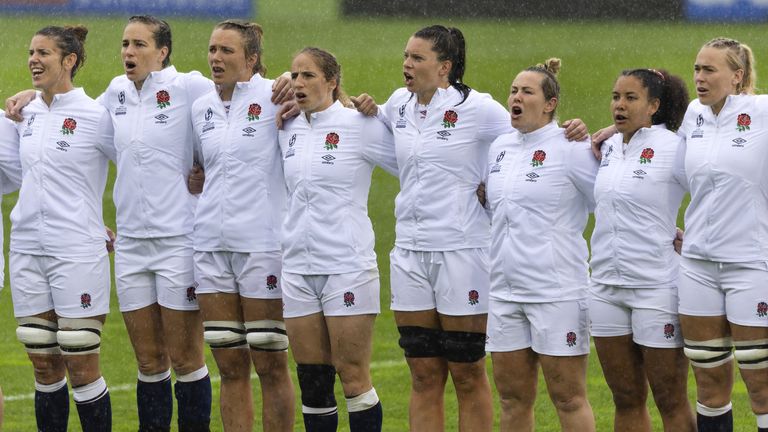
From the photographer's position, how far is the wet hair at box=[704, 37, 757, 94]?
6.30 metres

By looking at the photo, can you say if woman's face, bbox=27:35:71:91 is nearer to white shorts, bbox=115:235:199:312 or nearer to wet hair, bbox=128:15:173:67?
wet hair, bbox=128:15:173:67

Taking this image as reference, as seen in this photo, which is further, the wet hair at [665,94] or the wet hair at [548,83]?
the wet hair at [548,83]

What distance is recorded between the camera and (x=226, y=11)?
3042cm

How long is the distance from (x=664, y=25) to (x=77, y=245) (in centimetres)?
2917

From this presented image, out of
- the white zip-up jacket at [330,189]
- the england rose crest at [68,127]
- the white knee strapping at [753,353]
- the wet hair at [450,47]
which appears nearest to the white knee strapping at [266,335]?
the white zip-up jacket at [330,189]

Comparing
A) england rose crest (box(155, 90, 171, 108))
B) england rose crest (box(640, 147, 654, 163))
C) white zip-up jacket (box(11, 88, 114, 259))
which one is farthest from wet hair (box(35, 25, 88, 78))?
england rose crest (box(640, 147, 654, 163))

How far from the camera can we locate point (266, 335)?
6.98 m

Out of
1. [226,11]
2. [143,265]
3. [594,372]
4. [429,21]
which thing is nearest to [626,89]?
[143,265]

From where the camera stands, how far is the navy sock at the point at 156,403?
7254mm

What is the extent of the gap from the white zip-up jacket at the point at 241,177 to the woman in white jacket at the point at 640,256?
163 centimetres

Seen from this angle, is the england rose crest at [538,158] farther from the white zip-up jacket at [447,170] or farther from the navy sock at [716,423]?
the navy sock at [716,423]

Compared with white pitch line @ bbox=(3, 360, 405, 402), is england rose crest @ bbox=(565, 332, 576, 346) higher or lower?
higher

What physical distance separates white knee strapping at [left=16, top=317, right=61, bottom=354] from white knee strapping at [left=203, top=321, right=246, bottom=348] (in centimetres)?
82

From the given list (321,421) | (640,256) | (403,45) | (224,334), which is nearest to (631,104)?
(640,256)
